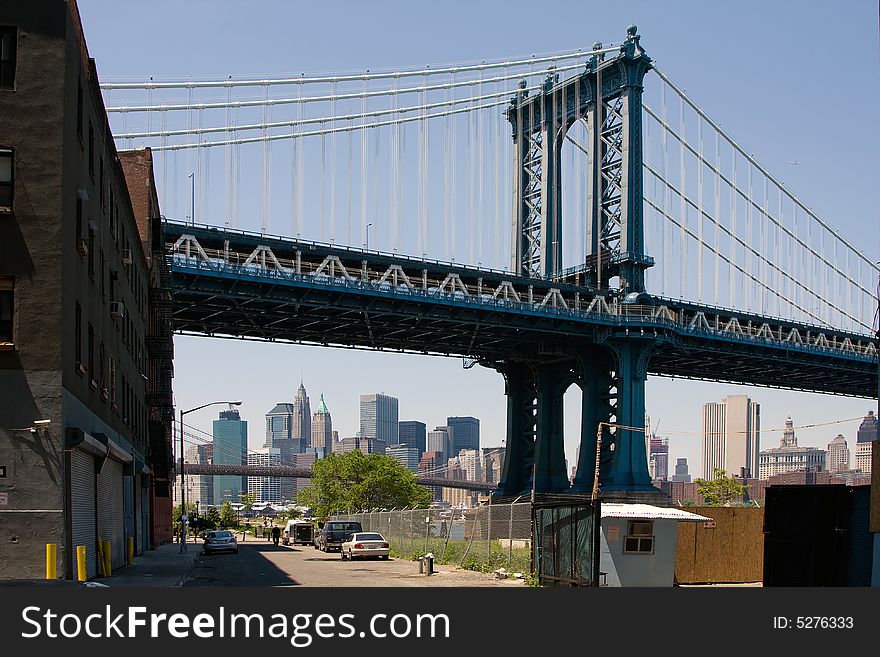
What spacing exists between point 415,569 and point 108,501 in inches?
437

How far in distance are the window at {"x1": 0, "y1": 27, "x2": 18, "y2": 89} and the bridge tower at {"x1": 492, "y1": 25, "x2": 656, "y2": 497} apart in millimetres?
67350

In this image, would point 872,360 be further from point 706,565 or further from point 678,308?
point 706,565

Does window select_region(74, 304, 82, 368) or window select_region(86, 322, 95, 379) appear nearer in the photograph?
window select_region(74, 304, 82, 368)

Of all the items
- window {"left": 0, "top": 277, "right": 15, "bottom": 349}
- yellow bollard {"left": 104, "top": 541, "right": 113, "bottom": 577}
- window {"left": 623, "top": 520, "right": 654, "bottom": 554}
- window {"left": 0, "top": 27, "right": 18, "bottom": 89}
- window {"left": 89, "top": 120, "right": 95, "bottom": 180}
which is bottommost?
yellow bollard {"left": 104, "top": 541, "right": 113, "bottom": 577}

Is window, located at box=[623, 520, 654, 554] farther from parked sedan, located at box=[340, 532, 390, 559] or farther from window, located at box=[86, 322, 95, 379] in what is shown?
parked sedan, located at box=[340, 532, 390, 559]

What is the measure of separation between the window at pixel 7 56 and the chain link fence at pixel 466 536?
56.7 ft

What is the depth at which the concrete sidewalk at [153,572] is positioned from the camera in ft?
105

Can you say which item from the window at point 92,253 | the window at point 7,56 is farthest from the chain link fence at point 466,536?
the window at point 7,56

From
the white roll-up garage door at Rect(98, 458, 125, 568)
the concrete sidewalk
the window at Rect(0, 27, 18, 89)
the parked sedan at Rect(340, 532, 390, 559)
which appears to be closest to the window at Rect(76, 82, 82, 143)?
the window at Rect(0, 27, 18, 89)

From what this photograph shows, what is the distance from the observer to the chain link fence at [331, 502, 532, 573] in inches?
1517

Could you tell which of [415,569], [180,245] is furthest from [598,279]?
[415,569]

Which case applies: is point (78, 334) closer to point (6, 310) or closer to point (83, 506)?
point (6, 310)

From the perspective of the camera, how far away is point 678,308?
97.8 m

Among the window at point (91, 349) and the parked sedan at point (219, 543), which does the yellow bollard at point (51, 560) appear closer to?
the window at point (91, 349)
